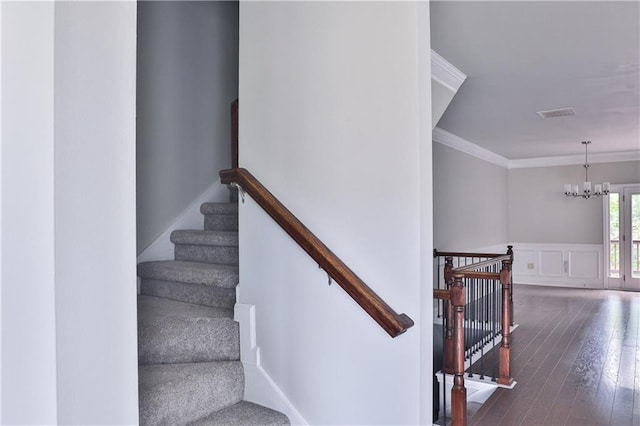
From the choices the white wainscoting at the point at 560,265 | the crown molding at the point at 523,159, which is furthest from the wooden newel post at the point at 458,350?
the white wainscoting at the point at 560,265

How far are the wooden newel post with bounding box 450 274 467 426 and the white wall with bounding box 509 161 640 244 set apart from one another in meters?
7.12

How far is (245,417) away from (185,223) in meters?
1.77

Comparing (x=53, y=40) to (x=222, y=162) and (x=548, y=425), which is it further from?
(x=548, y=425)

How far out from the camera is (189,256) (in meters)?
3.02

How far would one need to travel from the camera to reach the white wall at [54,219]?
78 centimetres

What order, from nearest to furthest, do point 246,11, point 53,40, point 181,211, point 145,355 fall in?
point 53,40 → point 145,355 → point 246,11 → point 181,211

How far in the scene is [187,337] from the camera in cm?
207

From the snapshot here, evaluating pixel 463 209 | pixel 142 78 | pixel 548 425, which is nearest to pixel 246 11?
pixel 142 78

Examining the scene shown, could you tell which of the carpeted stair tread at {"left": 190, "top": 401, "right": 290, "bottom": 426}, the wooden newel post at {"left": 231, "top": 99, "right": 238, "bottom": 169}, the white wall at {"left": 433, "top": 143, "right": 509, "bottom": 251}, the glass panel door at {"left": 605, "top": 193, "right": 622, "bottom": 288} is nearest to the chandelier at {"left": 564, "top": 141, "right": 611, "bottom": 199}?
the glass panel door at {"left": 605, "top": 193, "right": 622, "bottom": 288}

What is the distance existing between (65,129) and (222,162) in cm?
292

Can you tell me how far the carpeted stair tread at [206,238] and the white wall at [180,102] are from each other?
14 centimetres

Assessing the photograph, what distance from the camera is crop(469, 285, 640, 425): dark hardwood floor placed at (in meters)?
2.90

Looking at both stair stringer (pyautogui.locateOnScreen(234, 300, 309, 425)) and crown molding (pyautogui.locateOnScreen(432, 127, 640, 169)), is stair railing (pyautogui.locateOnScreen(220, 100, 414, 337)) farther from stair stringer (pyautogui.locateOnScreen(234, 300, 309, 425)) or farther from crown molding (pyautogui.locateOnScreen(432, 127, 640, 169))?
crown molding (pyautogui.locateOnScreen(432, 127, 640, 169))

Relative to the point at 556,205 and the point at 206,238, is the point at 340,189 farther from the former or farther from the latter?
the point at 556,205
